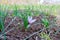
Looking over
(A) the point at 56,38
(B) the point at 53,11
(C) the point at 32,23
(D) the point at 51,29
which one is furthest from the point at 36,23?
(B) the point at 53,11

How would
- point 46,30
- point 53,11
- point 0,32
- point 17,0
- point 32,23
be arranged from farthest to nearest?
point 17,0 → point 53,11 → point 32,23 → point 46,30 → point 0,32

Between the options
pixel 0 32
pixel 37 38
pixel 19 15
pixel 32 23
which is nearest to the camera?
pixel 37 38

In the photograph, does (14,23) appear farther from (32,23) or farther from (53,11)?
(53,11)

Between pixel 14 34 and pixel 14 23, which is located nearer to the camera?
pixel 14 34

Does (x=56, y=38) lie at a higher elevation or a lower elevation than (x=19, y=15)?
lower

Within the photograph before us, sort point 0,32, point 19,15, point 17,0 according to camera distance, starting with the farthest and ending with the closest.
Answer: point 17,0 → point 19,15 → point 0,32

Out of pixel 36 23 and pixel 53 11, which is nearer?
pixel 36 23

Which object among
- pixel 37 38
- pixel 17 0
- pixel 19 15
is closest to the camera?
pixel 37 38

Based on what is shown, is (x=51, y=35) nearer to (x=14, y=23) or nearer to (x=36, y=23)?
(x=36, y=23)

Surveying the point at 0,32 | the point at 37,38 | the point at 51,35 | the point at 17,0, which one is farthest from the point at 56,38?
the point at 17,0
